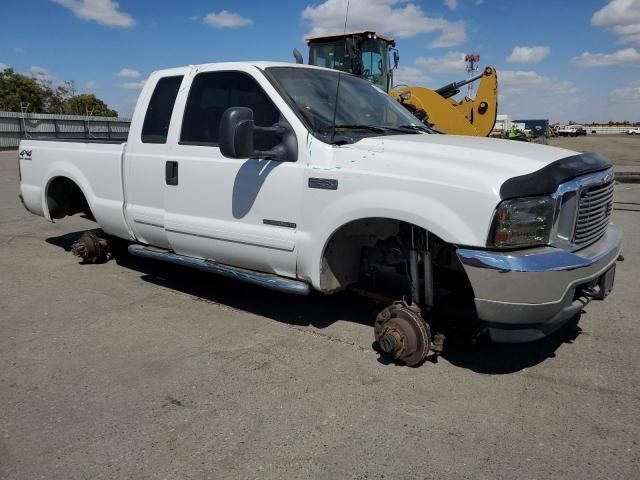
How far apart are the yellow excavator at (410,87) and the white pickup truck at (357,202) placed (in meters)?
8.09

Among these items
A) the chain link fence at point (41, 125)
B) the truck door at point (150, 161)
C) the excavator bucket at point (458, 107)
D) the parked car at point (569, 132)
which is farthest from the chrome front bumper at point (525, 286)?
the parked car at point (569, 132)

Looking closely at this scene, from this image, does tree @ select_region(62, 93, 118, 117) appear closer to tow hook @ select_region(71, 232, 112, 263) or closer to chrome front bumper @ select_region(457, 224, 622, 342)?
tow hook @ select_region(71, 232, 112, 263)

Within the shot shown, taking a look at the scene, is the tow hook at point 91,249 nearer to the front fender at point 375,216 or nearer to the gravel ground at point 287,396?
the gravel ground at point 287,396

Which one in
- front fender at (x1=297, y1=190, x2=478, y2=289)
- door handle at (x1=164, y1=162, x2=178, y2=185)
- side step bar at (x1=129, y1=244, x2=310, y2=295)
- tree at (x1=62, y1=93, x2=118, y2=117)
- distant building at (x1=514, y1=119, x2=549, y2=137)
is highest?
tree at (x1=62, y1=93, x2=118, y2=117)

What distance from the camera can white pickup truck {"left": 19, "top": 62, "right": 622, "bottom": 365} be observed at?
317 cm

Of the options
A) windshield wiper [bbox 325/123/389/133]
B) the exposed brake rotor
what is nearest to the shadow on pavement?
the exposed brake rotor

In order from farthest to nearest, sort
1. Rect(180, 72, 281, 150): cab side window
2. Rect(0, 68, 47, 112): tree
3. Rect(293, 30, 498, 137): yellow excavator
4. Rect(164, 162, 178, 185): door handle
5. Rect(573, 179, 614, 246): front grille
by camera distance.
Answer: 1. Rect(0, 68, 47, 112): tree
2. Rect(293, 30, 498, 137): yellow excavator
3. Rect(164, 162, 178, 185): door handle
4. Rect(180, 72, 281, 150): cab side window
5. Rect(573, 179, 614, 246): front grille

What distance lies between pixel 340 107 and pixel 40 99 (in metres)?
58.9

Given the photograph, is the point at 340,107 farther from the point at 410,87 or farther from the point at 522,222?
the point at 410,87

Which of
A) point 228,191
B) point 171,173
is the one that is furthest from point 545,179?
point 171,173

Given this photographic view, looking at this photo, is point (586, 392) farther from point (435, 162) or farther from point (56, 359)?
point (56, 359)


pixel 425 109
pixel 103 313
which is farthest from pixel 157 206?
pixel 425 109

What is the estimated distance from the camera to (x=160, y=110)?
509 centimetres

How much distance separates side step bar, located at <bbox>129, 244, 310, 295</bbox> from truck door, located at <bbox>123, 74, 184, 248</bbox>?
13 centimetres
